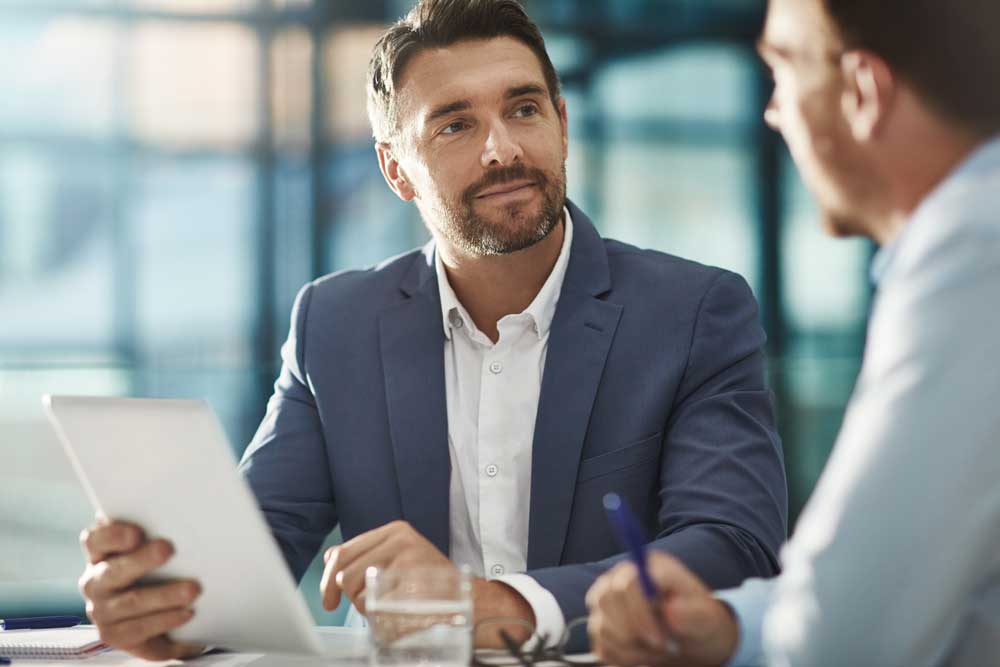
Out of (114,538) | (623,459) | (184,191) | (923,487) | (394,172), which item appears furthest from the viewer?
(184,191)

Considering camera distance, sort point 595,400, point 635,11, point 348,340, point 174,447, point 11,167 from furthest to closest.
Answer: point 635,11 < point 11,167 < point 348,340 < point 595,400 < point 174,447

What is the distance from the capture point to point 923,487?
880 millimetres

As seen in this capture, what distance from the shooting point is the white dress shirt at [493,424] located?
1969mm

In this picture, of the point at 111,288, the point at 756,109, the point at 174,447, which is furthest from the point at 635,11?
the point at 174,447

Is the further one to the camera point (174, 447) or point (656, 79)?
point (656, 79)

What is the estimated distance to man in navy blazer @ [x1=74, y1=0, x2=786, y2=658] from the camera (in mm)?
1894

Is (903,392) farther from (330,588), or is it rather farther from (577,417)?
(577,417)

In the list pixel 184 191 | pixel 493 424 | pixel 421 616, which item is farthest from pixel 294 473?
pixel 184 191

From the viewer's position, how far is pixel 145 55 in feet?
14.8

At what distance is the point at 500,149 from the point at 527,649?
3.24 feet

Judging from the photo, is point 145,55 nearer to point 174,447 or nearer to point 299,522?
point 299,522

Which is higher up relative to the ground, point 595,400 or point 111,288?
point 111,288

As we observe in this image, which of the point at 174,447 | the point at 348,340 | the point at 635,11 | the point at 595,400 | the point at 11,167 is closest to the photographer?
the point at 174,447

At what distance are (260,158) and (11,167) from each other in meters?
0.94
